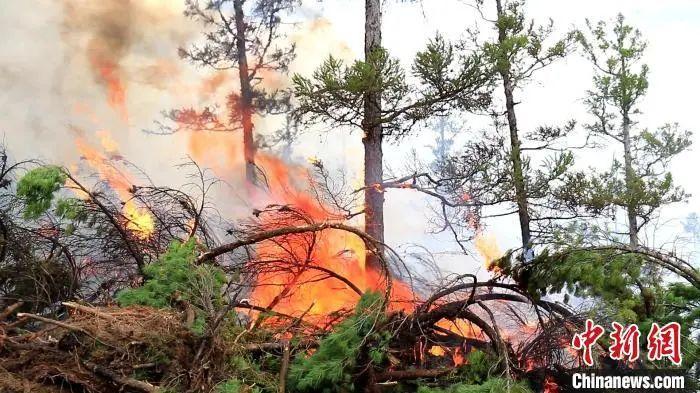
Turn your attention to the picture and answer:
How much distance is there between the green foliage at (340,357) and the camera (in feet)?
11.7

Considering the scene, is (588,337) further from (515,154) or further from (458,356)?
(515,154)

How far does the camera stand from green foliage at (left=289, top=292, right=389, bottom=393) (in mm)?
3568

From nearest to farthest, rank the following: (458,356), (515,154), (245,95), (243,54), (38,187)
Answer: (458,356) → (38,187) → (515,154) → (245,95) → (243,54)

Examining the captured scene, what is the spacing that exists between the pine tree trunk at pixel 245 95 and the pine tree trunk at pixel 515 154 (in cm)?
670

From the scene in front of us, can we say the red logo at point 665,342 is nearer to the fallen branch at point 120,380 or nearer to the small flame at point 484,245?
the fallen branch at point 120,380

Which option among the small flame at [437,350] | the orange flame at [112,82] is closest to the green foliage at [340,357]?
the small flame at [437,350]

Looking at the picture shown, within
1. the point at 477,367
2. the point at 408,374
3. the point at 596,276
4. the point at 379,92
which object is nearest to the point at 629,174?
the point at 379,92

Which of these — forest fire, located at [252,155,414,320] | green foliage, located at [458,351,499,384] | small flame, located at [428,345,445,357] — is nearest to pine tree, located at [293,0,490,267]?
forest fire, located at [252,155,414,320]

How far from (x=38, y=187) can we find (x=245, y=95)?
Result: 10.9 m

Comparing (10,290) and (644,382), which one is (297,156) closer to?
(10,290)

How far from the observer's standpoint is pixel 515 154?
1209cm

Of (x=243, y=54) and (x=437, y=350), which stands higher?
(x=243, y=54)

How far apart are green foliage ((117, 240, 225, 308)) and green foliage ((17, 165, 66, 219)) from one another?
106cm

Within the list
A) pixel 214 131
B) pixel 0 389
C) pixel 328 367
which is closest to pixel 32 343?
pixel 0 389
